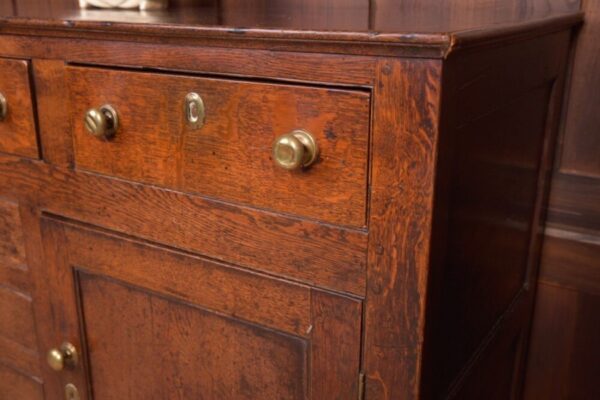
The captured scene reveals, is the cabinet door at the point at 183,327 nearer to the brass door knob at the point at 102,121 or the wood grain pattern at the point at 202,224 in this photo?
the wood grain pattern at the point at 202,224

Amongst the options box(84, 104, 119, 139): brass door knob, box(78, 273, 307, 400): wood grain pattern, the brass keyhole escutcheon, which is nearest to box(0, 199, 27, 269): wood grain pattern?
box(78, 273, 307, 400): wood grain pattern

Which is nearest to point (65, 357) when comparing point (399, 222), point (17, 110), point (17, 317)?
point (17, 317)

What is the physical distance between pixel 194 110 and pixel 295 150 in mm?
130

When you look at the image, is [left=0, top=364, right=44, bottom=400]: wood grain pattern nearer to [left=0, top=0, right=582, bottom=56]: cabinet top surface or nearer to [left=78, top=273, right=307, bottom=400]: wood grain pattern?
[left=78, top=273, right=307, bottom=400]: wood grain pattern

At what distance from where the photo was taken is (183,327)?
2.43 feet

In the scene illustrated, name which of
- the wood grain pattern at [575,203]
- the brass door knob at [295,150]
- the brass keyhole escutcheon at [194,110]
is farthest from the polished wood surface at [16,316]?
the wood grain pattern at [575,203]

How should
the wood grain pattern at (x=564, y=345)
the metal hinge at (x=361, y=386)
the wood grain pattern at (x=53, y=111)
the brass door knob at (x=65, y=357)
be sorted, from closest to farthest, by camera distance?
the metal hinge at (x=361, y=386) < the wood grain pattern at (x=53, y=111) < the brass door knob at (x=65, y=357) < the wood grain pattern at (x=564, y=345)

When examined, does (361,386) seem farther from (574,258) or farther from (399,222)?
(574,258)

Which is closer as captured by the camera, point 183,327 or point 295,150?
point 295,150

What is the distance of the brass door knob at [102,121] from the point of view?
27.1 inches

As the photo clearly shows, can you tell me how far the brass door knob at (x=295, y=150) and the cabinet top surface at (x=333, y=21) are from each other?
80 millimetres

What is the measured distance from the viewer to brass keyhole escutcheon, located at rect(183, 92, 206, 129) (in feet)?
2.08

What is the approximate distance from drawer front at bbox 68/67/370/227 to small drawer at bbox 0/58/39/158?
73 millimetres

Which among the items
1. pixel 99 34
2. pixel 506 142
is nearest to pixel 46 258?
pixel 99 34
